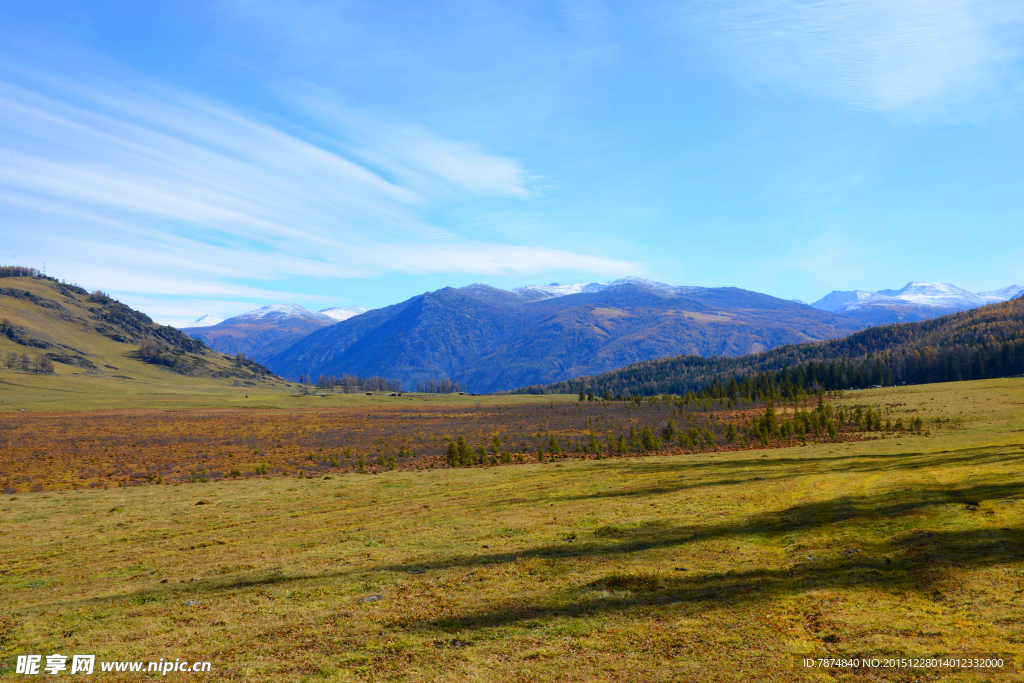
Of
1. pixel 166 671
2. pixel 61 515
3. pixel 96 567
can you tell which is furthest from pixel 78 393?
pixel 166 671

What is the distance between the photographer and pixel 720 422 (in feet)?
256

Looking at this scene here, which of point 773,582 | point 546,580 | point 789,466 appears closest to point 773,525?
point 773,582

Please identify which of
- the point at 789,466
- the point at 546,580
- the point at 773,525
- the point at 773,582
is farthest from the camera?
the point at 789,466

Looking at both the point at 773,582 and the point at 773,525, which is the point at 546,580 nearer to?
the point at 773,582

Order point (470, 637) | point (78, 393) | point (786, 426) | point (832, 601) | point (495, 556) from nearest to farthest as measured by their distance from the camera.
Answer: point (470, 637) < point (832, 601) < point (495, 556) < point (786, 426) < point (78, 393)

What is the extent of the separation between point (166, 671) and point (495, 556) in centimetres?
900

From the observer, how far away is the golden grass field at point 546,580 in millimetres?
9922

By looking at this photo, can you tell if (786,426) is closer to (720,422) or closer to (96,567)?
(720,422)

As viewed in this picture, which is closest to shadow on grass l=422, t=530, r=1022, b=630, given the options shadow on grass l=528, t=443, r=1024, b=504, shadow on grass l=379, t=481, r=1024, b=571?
shadow on grass l=379, t=481, r=1024, b=571

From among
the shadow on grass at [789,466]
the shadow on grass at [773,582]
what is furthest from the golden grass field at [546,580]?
the shadow on grass at [789,466]

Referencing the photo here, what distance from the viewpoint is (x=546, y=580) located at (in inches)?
564

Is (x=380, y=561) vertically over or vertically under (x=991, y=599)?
under

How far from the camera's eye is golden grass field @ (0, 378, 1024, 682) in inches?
391

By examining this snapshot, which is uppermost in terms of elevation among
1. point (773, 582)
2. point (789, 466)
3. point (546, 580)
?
point (773, 582)
